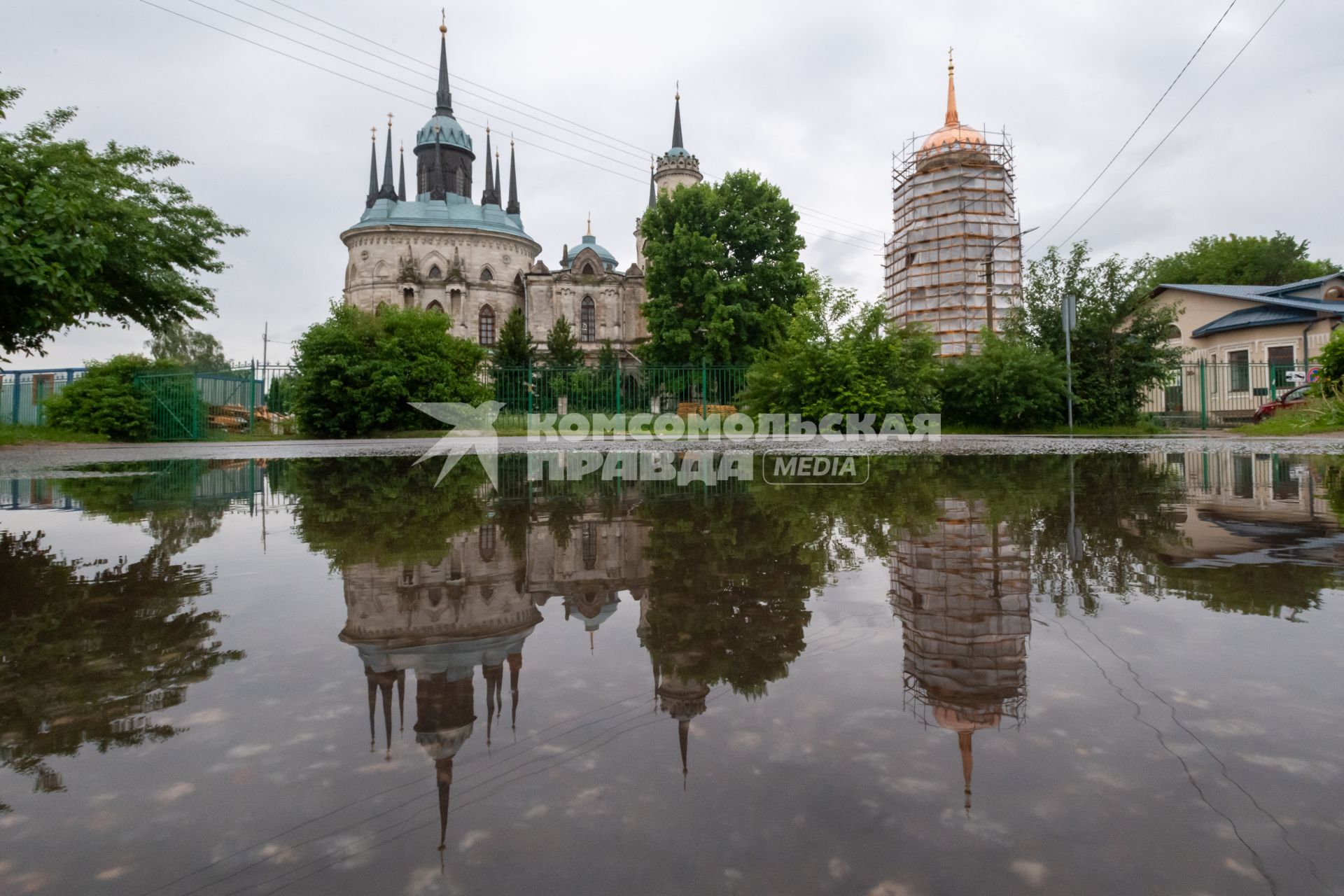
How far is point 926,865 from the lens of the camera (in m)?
1.06

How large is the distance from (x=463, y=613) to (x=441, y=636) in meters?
0.25

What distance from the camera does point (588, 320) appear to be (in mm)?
56250

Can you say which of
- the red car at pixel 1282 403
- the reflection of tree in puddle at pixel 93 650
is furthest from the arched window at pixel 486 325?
the reflection of tree in puddle at pixel 93 650

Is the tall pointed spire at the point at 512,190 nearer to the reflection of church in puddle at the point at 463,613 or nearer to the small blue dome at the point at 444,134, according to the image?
the small blue dome at the point at 444,134

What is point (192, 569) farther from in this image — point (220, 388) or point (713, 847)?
point (220, 388)

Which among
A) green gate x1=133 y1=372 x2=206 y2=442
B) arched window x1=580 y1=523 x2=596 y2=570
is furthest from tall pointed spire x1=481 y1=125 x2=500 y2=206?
arched window x1=580 y1=523 x2=596 y2=570

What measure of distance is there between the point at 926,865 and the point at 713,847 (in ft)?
0.97

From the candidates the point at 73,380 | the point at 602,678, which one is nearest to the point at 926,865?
the point at 602,678

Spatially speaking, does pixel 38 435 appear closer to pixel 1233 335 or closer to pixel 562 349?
pixel 562 349

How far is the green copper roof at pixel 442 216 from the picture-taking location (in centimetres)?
5738

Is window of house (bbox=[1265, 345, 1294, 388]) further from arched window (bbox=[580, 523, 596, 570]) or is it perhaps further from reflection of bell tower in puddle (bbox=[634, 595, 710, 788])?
reflection of bell tower in puddle (bbox=[634, 595, 710, 788])

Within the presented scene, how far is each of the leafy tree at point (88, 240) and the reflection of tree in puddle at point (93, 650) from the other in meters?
6.31

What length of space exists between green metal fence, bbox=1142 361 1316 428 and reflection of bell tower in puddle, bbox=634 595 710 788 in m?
26.2

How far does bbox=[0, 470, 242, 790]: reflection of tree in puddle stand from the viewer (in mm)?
1522
